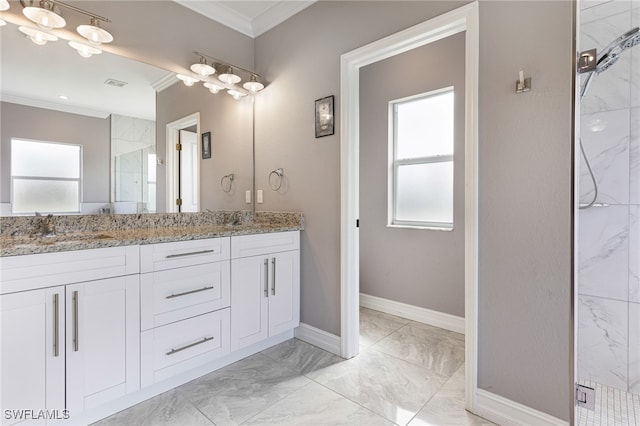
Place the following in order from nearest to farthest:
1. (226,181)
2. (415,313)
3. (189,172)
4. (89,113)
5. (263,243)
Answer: (89,113), (263,243), (189,172), (226,181), (415,313)

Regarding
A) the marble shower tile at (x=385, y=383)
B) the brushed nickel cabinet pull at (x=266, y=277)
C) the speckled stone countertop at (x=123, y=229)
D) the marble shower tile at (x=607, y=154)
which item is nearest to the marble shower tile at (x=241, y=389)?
the marble shower tile at (x=385, y=383)

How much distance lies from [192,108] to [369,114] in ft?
5.65

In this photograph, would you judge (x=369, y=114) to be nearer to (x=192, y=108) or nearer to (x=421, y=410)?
(x=192, y=108)

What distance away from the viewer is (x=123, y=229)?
6.95ft

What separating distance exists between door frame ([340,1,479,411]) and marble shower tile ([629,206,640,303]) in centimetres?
93

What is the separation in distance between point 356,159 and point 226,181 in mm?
Result: 1208

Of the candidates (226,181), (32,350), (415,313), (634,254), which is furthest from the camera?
(415,313)

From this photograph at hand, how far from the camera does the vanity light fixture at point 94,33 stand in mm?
1827

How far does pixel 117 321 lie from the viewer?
1529 millimetres

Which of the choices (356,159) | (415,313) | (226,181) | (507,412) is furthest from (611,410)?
(226,181)

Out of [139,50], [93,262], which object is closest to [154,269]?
[93,262]

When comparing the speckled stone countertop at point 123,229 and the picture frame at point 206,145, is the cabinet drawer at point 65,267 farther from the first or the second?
the picture frame at point 206,145

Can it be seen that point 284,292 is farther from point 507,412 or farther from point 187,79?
point 187,79

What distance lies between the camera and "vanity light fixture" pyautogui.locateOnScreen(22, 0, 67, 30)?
1667 millimetres
